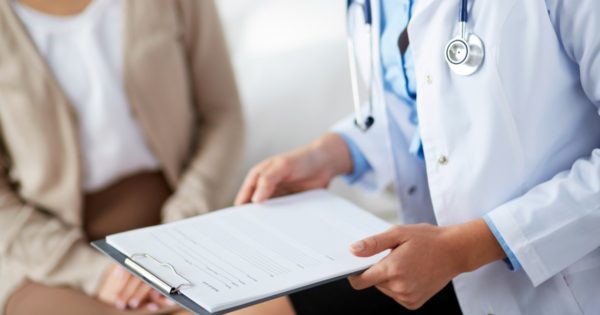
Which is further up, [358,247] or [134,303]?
[358,247]

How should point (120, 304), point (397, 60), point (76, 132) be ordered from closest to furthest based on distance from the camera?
point (397, 60) < point (120, 304) < point (76, 132)

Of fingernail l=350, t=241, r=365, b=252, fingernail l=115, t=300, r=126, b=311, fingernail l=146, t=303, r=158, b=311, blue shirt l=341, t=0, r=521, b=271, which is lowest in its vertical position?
fingernail l=146, t=303, r=158, b=311

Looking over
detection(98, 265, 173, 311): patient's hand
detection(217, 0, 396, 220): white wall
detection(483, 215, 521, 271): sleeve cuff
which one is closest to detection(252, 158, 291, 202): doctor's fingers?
detection(98, 265, 173, 311): patient's hand

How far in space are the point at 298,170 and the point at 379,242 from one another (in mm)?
340

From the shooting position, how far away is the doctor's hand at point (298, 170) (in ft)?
3.79

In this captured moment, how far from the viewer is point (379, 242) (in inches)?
34.4

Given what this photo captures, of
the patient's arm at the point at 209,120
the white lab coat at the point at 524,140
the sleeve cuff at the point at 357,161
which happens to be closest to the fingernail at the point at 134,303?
the patient's arm at the point at 209,120

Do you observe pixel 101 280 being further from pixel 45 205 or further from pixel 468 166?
pixel 468 166

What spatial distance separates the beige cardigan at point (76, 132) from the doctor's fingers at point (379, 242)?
0.56 m

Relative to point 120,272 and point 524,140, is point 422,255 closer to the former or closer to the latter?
point 524,140

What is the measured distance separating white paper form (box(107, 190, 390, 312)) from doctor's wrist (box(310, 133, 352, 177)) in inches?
3.9

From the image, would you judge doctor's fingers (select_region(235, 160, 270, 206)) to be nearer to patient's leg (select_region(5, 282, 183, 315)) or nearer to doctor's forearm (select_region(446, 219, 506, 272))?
patient's leg (select_region(5, 282, 183, 315))

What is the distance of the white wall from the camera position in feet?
5.44

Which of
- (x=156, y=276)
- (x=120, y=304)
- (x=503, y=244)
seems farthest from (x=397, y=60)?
(x=120, y=304)
